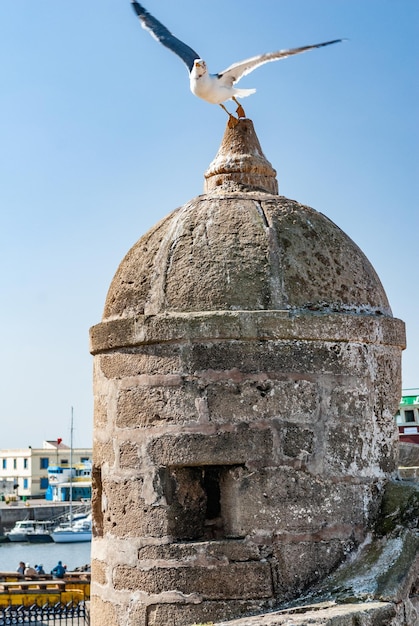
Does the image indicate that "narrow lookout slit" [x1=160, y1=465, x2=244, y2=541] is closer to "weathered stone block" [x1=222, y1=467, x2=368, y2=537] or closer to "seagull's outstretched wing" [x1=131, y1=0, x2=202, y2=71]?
"weathered stone block" [x1=222, y1=467, x2=368, y2=537]

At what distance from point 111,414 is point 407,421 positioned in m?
14.9

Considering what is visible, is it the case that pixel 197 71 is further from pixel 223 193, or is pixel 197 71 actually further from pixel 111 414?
pixel 111 414

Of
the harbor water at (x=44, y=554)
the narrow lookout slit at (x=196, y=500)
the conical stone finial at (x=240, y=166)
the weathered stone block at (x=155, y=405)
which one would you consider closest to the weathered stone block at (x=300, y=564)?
the narrow lookout slit at (x=196, y=500)

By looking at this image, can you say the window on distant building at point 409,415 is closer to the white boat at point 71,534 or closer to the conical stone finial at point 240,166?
the conical stone finial at point 240,166

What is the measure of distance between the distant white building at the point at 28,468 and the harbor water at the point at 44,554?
21.2 m

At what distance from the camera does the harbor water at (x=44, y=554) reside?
48.7 metres

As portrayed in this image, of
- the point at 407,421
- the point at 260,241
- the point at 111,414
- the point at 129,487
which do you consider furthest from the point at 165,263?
the point at 407,421

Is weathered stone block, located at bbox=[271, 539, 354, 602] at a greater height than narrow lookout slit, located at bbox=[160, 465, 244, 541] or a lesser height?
lesser

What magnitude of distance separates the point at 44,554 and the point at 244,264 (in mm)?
52827

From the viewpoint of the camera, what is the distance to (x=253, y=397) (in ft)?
13.3

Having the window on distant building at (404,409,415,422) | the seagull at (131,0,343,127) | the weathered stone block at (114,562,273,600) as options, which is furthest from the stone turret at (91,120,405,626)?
the window on distant building at (404,409,415,422)

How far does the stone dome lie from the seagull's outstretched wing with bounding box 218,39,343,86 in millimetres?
591

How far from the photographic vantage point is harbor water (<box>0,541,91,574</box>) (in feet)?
160

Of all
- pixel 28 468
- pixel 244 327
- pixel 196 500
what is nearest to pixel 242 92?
pixel 244 327
